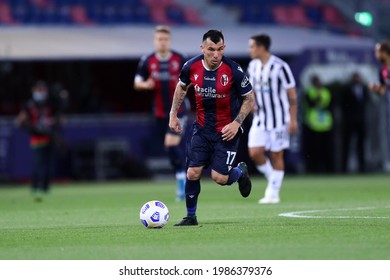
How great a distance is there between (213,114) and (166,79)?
5.86 meters

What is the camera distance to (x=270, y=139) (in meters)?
17.0

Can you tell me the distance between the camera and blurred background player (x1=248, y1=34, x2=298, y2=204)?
16.8 m

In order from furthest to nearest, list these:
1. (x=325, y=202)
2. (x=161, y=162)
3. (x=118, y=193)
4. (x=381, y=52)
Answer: (x=161, y=162) < (x=118, y=193) < (x=381, y=52) < (x=325, y=202)

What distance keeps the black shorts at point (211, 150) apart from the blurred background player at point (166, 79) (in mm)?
5450

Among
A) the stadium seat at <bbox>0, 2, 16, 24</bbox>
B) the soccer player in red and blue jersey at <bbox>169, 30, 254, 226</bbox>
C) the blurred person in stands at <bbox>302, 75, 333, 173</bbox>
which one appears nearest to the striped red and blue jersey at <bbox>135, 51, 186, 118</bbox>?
the soccer player in red and blue jersey at <bbox>169, 30, 254, 226</bbox>

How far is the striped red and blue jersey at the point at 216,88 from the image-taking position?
483 inches

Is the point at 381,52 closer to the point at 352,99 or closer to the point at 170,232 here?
the point at 170,232

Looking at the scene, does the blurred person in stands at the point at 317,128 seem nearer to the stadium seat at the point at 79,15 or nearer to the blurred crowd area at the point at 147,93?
the blurred crowd area at the point at 147,93

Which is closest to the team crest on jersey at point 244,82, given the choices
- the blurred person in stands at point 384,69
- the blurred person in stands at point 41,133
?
the blurred person in stands at point 384,69

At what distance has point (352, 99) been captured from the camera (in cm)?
2855

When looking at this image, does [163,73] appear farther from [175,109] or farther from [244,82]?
[244,82]

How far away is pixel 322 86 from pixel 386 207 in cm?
1433

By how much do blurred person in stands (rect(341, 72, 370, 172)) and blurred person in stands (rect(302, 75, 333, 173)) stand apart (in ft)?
1.30
